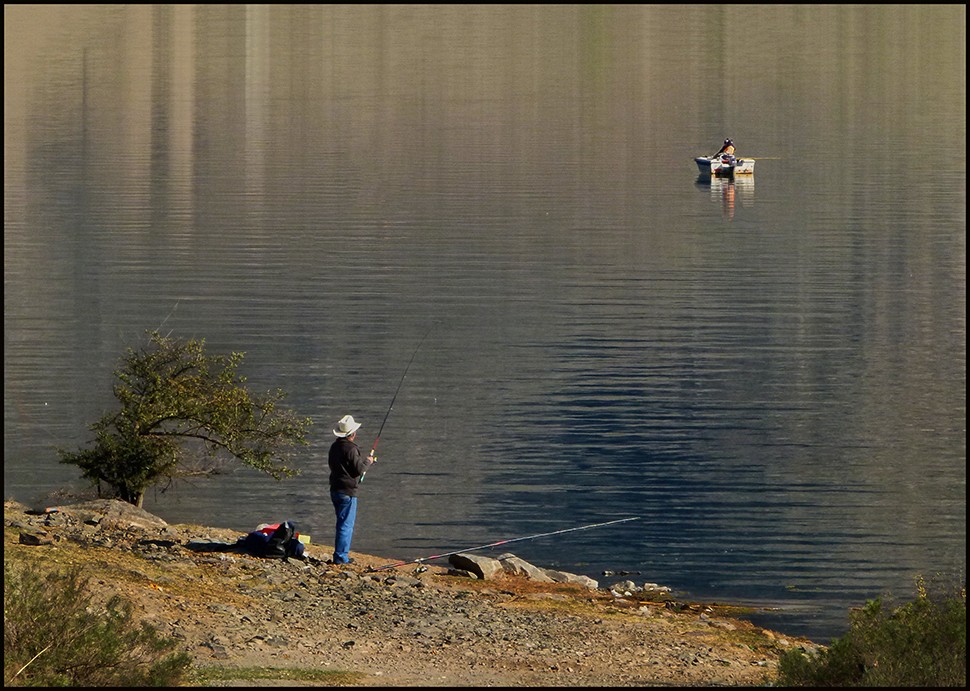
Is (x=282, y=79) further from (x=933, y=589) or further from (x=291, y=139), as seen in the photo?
(x=933, y=589)

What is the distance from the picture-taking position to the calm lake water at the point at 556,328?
24641 mm

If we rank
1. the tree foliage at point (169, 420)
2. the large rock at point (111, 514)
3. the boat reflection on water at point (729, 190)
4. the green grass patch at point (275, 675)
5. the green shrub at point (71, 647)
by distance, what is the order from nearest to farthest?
the green shrub at point (71, 647), the green grass patch at point (275, 675), the large rock at point (111, 514), the tree foliage at point (169, 420), the boat reflection on water at point (729, 190)

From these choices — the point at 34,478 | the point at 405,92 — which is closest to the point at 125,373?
the point at 34,478

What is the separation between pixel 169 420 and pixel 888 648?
10674mm

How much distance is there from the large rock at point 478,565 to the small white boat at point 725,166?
63.1 meters

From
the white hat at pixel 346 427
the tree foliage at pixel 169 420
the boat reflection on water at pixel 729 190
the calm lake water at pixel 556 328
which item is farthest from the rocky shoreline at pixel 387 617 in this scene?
the boat reflection on water at pixel 729 190

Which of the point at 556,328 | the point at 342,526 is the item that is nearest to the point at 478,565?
the point at 342,526

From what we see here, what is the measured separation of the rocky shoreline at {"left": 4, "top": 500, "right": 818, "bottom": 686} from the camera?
14.5 m

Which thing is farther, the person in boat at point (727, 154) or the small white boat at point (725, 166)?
the person in boat at point (727, 154)

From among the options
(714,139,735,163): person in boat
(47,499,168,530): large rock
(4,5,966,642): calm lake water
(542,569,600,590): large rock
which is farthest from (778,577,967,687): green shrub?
(714,139,735,163): person in boat

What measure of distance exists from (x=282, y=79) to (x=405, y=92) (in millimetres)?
22559

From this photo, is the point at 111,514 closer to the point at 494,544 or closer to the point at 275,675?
the point at 494,544

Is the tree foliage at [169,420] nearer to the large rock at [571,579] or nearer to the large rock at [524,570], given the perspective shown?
the large rock at [524,570]

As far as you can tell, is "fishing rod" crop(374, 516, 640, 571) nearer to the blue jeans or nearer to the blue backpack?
the blue jeans
